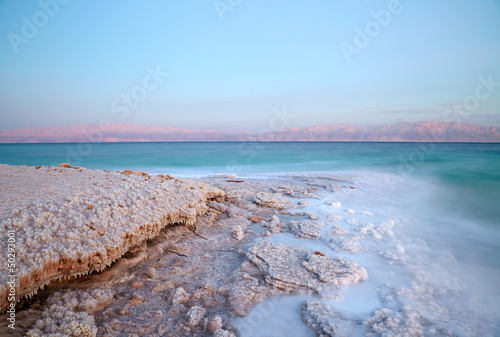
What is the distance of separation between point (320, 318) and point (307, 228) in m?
2.57

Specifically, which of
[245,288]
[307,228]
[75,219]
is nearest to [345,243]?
[307,228]

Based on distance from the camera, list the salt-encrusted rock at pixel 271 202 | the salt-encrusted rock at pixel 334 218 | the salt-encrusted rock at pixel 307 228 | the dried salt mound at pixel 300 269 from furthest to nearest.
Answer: the salt-encrusted rock at pixel 271 202 < the salt-encrusted rock at pixel 334 218 < the salt-encrusted rock at pixel 307 228 < the dried salt mound at pixel 300 269

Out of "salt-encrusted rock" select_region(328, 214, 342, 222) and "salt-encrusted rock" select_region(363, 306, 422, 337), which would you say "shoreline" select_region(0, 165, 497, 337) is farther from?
"salt-encrusted rock" select_region(328, 214, 342, 222)

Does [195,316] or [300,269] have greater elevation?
[300,269]

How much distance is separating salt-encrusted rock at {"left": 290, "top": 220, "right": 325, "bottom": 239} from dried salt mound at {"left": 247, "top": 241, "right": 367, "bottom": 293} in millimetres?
906

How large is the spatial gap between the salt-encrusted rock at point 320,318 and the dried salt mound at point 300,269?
284 mm

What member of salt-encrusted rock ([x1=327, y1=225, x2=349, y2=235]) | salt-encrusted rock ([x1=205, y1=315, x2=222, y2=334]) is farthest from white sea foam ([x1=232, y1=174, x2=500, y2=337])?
salt-encrusted rock ([x1=205, y1=315, x2=222, y2=334])

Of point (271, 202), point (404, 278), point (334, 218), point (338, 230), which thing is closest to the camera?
point (404, 278)

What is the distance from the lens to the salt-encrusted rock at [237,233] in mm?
4838

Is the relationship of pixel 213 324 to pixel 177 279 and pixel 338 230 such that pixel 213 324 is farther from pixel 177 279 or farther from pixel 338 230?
pixel 338 230

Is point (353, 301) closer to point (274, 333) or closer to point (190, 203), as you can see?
point (274, 333)

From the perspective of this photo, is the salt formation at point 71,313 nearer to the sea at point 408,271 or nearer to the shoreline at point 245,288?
the shoreline at point 245,288

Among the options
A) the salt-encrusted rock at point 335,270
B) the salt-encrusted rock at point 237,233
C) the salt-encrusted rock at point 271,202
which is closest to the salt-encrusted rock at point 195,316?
the salt-encrusted rock at point 335,270

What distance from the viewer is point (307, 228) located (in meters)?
5.31
